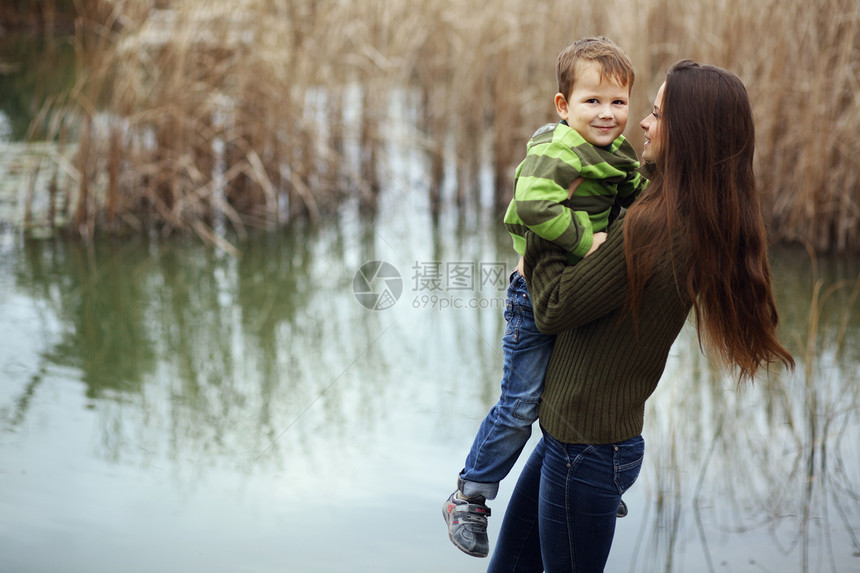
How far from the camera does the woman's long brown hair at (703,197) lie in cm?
117

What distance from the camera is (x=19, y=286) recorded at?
386 centimetres

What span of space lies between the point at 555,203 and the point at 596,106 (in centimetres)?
17

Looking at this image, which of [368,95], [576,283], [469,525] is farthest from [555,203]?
[368,95]

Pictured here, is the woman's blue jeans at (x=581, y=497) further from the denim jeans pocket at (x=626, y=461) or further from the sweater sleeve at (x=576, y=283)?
the sweater sleeve at (x=576, y=283)

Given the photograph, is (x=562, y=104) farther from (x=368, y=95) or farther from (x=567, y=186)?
(x=368, y=95)

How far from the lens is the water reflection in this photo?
212 centimetres

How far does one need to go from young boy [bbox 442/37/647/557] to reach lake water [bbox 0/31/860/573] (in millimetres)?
739

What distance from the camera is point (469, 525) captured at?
1.39 meters

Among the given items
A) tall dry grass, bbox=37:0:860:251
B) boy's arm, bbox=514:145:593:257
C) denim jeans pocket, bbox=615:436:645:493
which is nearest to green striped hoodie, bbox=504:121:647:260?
boy's arm, bbox=514:145:593:257

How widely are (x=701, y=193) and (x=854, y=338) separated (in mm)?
2507

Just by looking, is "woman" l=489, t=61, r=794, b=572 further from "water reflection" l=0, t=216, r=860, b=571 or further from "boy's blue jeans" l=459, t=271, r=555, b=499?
"water reflection" l=0, t=216, r=860, b=571

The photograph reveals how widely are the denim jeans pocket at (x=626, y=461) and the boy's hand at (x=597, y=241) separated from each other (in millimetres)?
280

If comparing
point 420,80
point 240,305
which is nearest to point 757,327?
point 240,305

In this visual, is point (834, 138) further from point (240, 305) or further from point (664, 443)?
point (240, 305)
